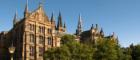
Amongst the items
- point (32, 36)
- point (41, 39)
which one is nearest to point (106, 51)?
point (41, 39)

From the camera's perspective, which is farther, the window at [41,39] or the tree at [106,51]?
the window at [41,39]

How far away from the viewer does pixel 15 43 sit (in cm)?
10381

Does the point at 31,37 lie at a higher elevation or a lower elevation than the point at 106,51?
higher

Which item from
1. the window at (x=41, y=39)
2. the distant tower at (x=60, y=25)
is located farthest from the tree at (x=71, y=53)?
the distant tower at (x=60, y=25)

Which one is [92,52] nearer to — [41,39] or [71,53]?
[71,53]

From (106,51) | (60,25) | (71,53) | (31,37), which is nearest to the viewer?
(71,53)

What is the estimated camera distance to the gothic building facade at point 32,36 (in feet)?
324

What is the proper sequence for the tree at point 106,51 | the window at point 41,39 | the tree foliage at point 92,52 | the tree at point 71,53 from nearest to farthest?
the tree at point 71,53, the tree foliage at point 92,52, the tree at point 106,51, the window at point 41,39

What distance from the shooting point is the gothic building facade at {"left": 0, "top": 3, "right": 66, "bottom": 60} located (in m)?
98.8

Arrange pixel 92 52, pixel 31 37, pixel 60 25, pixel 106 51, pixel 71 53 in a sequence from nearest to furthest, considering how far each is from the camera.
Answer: pixel 71 53, pixel 92 52, pixel 106 51, pixel 31 37, pixel 60 25

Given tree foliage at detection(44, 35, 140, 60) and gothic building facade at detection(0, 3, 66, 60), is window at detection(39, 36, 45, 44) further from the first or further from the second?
tree foliage at detection(44, 35, 140, 60)

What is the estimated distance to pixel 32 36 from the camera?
333 feet

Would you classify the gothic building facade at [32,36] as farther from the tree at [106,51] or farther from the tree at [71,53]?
the tree at [106,51]

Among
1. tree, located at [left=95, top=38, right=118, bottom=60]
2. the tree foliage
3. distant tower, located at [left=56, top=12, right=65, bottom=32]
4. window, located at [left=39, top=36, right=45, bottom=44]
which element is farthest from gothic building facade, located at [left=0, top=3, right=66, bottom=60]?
distant tower, located at [left=56, top=12, right=65, bottom=32]
